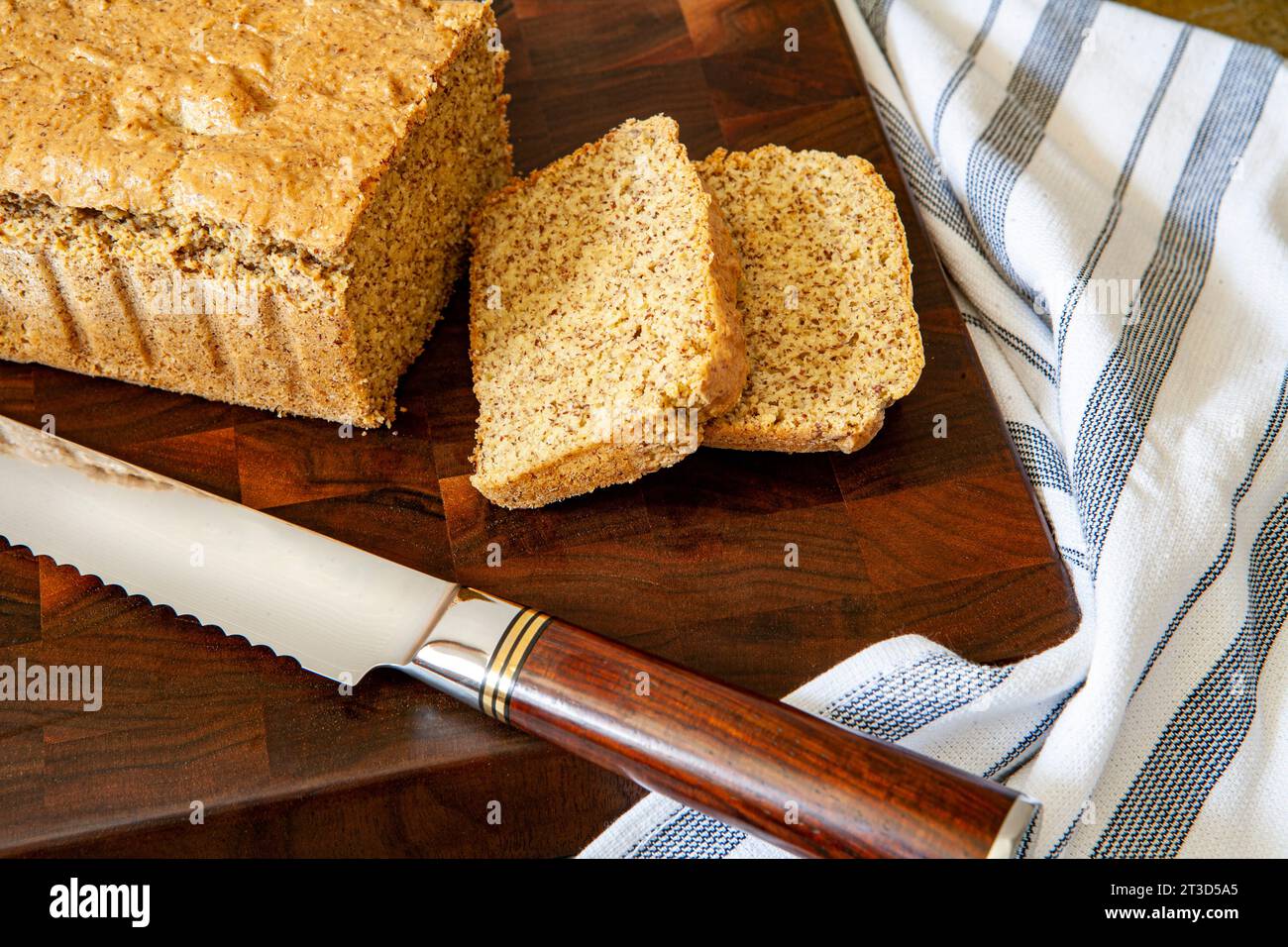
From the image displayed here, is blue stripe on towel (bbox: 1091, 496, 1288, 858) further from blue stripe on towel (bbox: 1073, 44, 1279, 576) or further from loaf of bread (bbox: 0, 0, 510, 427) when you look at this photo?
loaf of bread (bbox: 0, 0, 510, 427)

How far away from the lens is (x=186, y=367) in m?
3.06

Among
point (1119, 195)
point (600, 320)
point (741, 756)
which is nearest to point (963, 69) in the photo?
point (1119, 195)

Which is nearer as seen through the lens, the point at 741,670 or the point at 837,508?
the point at 741,670

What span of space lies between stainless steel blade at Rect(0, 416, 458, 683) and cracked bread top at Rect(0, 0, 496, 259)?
58 cm

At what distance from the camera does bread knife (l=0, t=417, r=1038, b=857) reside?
228 cm

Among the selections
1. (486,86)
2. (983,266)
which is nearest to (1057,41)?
(983,266)

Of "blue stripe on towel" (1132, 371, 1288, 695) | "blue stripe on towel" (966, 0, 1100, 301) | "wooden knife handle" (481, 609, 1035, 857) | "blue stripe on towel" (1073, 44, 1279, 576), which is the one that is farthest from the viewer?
"blue stripe on towel" (966, 0, 1100, 301)

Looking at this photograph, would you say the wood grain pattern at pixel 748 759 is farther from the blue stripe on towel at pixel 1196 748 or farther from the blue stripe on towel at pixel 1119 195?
the blue stripe on towel at pixel 1119 195

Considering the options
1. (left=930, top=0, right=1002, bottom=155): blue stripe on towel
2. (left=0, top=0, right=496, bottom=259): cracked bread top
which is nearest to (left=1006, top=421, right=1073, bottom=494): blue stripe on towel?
(left=930, top=0, right=1002, bottom=155): blue stripe on towel

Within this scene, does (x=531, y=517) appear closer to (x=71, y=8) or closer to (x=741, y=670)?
(x=741, y=670)

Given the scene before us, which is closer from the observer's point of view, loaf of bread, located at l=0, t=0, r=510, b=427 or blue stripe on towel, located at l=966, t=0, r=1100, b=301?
loaf of bread, located at l=0, t=0, r=510, b=427

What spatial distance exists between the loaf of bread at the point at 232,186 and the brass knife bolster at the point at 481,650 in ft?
2.29

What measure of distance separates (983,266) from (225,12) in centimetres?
201

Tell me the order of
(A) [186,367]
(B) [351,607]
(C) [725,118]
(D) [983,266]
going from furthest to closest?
(C) [725,118] → (D) [983,266] → (A) [186,367] → (B) [351,607]
